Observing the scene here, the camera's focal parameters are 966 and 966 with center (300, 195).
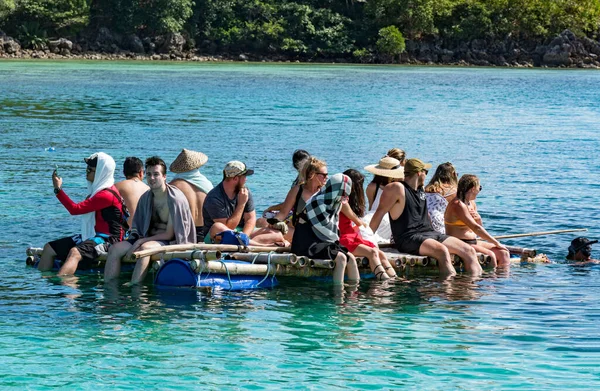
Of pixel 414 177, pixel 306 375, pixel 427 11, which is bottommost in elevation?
pixel 306 375

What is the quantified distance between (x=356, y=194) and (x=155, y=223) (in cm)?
210

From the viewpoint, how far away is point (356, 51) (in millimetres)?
88688

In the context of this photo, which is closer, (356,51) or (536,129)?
(536,129)

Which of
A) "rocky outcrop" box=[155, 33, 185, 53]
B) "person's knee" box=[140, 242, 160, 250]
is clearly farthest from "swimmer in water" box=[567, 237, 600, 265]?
"rocky outcrop" box=[155, 33, 185, 53]

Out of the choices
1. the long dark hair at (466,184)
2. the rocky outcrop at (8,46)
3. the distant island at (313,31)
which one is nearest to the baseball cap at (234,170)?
the long dark hair at (466,184)

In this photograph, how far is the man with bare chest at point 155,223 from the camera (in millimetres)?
9477

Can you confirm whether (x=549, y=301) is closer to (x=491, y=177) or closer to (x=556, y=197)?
(x=556, y=197)

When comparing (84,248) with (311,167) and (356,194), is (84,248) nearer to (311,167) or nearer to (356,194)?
Answer: (311,167)

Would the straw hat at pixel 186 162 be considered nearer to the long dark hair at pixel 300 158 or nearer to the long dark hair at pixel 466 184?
the long dark hair at pixel 300 158

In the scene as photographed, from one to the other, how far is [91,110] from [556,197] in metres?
21.9

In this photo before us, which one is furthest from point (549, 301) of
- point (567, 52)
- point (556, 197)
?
point (567, 52)

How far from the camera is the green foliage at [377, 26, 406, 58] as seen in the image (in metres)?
85.3

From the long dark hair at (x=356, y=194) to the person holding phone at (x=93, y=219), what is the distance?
95.3 inches

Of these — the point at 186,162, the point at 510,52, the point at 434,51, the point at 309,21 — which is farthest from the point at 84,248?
the point at 510,52
